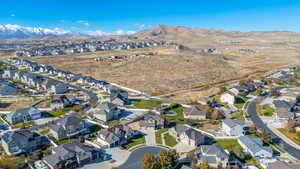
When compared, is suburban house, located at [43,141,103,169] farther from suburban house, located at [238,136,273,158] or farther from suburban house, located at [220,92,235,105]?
suburban house, located at [220,92,235,105]

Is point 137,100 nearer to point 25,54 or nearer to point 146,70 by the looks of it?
point 146,70

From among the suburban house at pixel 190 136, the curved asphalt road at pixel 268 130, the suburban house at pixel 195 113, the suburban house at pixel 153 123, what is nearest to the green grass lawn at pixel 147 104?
the suburban house at pixel 195 113

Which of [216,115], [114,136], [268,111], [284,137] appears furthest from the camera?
[268,111]

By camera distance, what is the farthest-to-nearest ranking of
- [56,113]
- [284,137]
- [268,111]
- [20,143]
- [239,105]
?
[239,105]
[56,113]
[268,111]
[284,137]
[20,143]

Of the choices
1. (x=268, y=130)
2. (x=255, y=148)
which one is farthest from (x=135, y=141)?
(x=268, y=130)

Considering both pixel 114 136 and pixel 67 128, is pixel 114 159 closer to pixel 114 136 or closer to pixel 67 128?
pixel 114 136

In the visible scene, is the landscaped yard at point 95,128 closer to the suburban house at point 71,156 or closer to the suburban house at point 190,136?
the suburban house at point 71,156

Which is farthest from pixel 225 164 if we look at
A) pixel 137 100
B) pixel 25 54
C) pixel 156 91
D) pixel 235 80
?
pixel 25 54
